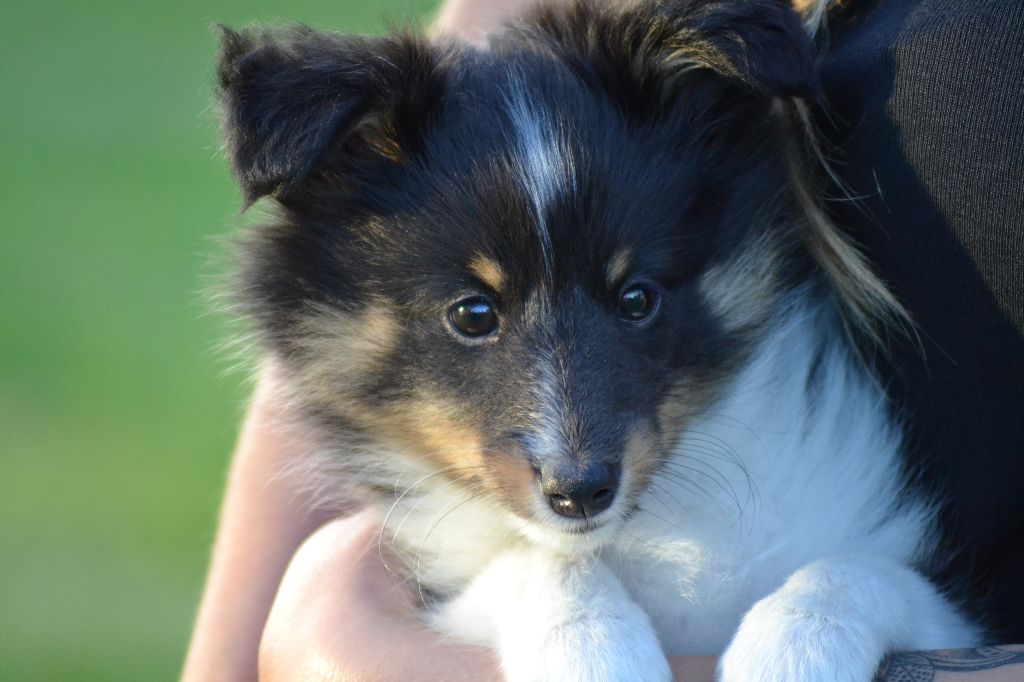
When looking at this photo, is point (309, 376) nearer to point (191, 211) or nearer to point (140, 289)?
point (140, 289)

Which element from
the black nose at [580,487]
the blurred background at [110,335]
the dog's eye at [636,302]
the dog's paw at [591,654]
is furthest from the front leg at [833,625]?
the blurred background at [110,335]

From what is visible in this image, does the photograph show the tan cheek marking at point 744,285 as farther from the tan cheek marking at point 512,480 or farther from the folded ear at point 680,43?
the tan cheek marking at point 512,480

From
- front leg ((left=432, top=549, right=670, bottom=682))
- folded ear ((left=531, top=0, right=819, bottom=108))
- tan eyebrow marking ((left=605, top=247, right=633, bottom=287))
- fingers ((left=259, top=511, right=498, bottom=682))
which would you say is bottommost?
fingers ((left=259, top=511, right=498, bottom=682))

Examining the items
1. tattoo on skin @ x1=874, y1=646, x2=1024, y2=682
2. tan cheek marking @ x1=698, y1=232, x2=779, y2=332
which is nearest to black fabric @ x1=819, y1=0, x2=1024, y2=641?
tan cheek marking @ x1=698, y1=232, x2=779, y2=332

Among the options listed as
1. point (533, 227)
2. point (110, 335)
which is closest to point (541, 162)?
point (533, 227)

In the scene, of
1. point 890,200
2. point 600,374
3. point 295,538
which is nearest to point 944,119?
point 890,200

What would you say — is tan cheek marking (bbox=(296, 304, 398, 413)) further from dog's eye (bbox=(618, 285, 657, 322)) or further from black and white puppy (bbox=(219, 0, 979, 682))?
dog's eye (bbox=(618, 285, 657, 322))

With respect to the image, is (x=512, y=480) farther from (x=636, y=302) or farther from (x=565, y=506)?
(x=636, y=302)
